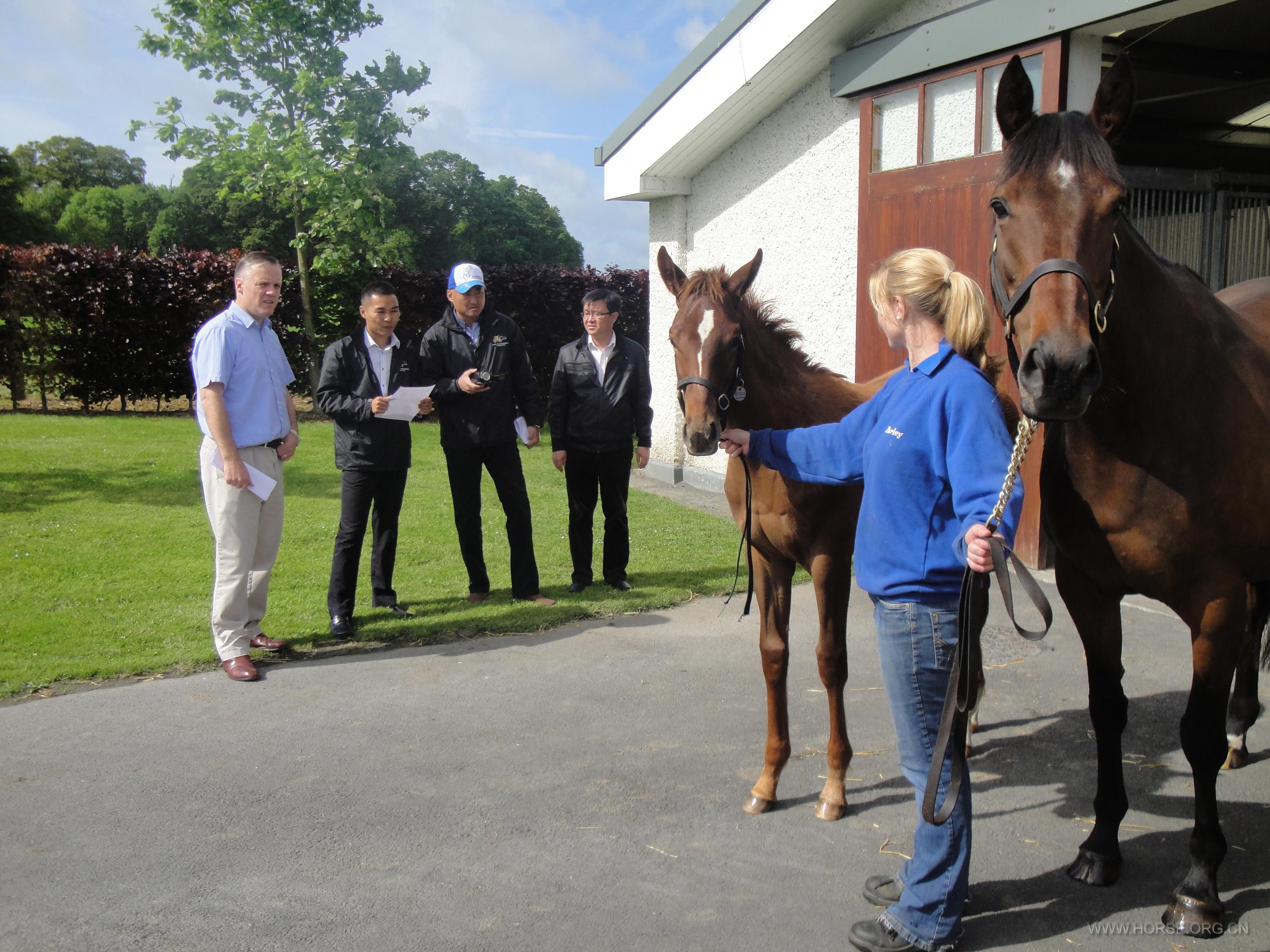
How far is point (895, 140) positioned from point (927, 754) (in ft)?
19.8

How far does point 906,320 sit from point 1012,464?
0.56m

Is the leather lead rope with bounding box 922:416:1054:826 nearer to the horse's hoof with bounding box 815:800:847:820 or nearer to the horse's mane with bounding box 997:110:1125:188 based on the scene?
the horse's mane with bounding box 997:110:1125:188

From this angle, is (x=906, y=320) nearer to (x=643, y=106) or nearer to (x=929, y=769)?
(x=929, y=769)

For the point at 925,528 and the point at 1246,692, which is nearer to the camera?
the point at 925,528

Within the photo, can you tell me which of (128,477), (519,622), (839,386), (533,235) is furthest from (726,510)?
(533,235)

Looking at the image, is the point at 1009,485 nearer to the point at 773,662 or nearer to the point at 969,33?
the point at 773,662

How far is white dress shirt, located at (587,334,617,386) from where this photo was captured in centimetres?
655

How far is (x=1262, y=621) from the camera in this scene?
4.02 meters

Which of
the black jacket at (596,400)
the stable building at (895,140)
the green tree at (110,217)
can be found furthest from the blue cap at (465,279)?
the green tree at (110,217)

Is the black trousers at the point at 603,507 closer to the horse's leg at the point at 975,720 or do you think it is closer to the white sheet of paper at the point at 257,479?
the white sheet of paper at the point at 257,479

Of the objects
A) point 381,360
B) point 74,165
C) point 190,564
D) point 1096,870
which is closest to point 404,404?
point 381,360

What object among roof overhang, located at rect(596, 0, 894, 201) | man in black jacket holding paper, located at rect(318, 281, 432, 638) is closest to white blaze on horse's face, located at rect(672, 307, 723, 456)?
man in black jacket holding paper, located at rect(318, 281, 432, 638)

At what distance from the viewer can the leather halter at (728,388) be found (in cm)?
334

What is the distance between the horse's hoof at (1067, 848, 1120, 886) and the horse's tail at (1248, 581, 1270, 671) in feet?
3.64
